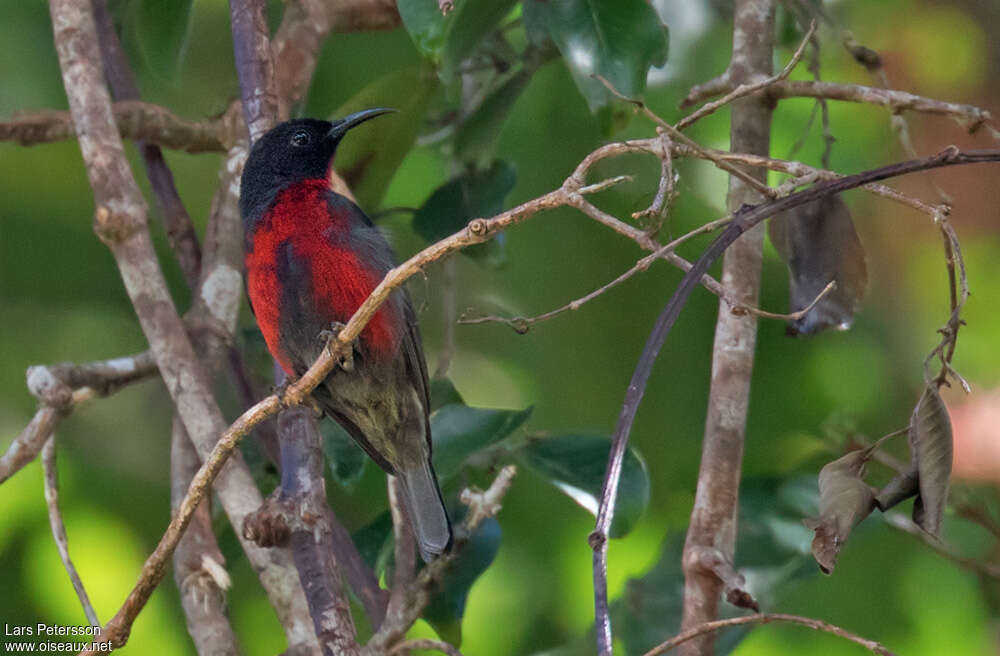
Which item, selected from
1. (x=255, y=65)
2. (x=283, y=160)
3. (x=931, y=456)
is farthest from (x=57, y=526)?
(x=931, y=456)

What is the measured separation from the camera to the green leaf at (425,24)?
9.67 ft

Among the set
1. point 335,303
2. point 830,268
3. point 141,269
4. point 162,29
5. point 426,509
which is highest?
point 162,29

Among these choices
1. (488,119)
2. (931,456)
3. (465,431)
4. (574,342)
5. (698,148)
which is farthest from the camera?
(574,342)

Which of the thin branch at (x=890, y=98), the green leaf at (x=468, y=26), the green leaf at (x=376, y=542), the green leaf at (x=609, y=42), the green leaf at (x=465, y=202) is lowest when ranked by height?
the green leaf at (x=376, y=542)

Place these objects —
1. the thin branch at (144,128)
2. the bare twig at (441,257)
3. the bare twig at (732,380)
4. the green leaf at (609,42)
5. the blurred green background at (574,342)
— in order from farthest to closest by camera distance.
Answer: the blurred green background at (574,342)
the thin branch at (144,128)
the green leaf at (609,42)
the bare twig at (732,380)
the bare twig at (441,257)

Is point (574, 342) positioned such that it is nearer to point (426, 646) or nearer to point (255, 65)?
point (255, 65)

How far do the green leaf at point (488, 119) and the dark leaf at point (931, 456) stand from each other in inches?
78.8

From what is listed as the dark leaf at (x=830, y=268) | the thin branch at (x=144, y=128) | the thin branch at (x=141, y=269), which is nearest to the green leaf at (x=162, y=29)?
the thin branch at (x=144, y=128)

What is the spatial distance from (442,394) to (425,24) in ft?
4.11

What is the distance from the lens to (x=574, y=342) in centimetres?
465

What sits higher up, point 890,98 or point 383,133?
point 383,133

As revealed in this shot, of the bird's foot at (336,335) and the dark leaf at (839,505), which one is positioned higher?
the bird's foot at (336,335)

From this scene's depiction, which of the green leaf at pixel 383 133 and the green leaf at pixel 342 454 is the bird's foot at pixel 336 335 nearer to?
the green leaf at pixel 342 454

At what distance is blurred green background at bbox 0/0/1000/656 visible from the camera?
163 inches
